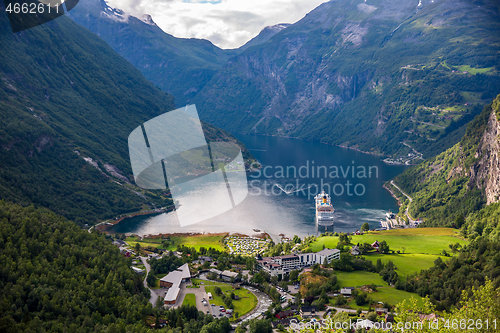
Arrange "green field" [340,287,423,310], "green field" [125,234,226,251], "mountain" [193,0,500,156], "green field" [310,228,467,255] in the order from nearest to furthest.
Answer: "green field" [340,287,423,310]
"green field" [310,228,467,255]
"green field" [125,234,226,251]
"mountain" [193,0,500,156]

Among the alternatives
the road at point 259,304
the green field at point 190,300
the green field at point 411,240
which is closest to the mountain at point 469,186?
the green field at point 411,240

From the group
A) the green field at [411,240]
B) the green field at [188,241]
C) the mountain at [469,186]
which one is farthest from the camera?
the mountain at [469,186]

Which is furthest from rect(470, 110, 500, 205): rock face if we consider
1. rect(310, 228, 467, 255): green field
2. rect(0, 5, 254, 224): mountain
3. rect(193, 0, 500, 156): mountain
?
rect(0, 5, 254, 224): mountain

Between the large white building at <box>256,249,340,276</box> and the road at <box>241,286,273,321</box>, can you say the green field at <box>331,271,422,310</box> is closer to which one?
the large white building at <box>256,249,340,276</box>

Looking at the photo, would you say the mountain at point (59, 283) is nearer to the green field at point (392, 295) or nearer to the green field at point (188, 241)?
the green field at point (188, 241)

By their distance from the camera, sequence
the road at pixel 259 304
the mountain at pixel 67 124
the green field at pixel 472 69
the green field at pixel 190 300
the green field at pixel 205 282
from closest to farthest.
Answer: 1. the road at pixel 259 304
2. the green field at pixel 190 300
3. the green field at pixel 205 282
4. the mountain at pixel 67 124
5. the green field at pixel 472 69

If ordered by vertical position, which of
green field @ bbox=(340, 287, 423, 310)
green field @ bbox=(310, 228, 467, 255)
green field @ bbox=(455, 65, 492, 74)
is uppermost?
green field @ bbox=(455, 65, 492, 74)

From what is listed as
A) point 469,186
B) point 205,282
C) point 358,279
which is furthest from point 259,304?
point 469,186

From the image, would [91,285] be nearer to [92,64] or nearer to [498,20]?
[92,64]
